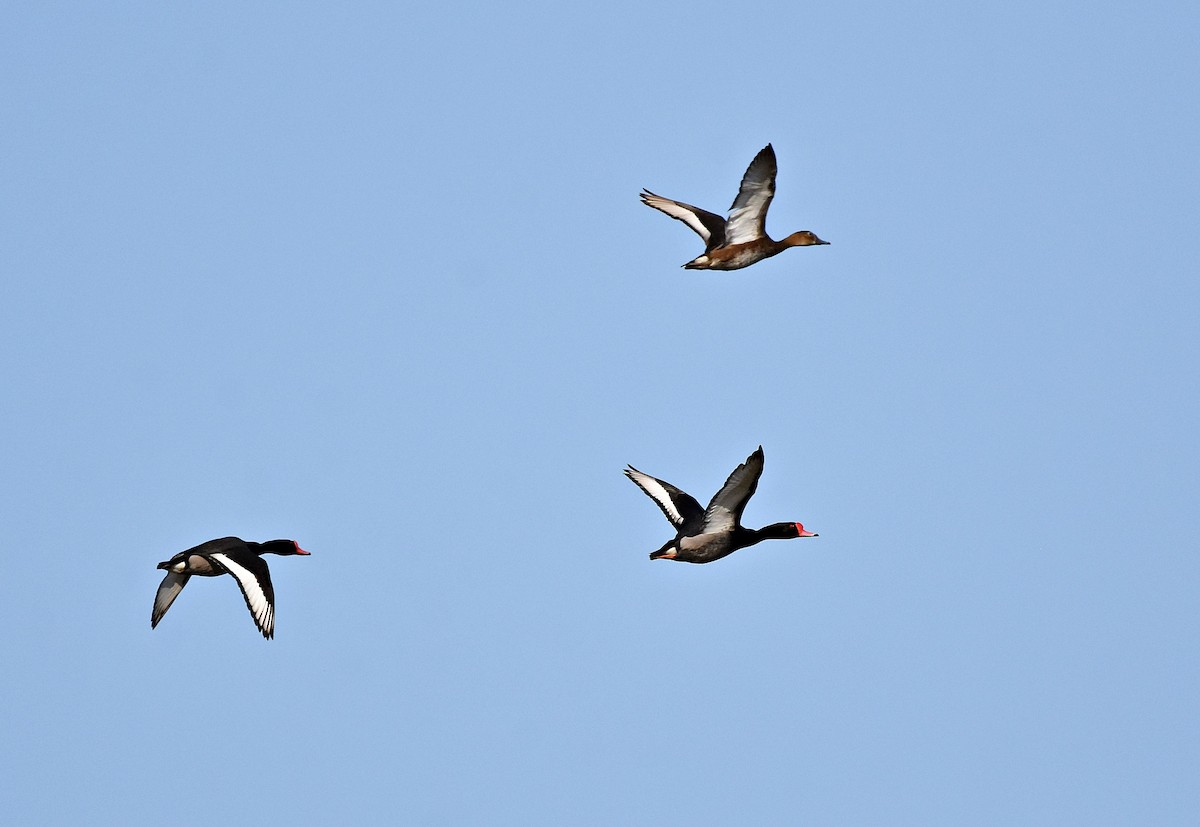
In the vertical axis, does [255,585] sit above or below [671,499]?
below

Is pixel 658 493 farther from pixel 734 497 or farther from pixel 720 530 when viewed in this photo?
pixel 734 497

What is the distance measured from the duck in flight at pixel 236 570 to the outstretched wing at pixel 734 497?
7497mm

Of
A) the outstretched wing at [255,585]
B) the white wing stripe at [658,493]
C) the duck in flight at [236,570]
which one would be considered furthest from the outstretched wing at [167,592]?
the white wing stripe at [658,493]

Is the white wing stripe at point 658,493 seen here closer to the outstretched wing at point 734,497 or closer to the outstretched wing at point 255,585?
the outstretched wing at point 734,497

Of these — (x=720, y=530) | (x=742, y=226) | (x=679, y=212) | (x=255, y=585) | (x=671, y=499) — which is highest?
(x=679, y=212)

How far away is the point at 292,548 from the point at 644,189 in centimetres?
894

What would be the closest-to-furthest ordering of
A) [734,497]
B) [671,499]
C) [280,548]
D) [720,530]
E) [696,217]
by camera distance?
1. [734,497]
2. [720,530]
3. [671,499]
4. [696,217]
5. [280,548]

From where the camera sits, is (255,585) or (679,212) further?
(679,212)

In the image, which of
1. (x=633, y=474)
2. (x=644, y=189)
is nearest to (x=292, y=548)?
(x=633, y=474)

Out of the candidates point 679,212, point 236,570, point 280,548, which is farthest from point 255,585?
point 679,212

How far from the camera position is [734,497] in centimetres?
2578

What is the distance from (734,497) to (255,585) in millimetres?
8514

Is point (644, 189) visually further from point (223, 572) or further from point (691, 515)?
point (223, 572)

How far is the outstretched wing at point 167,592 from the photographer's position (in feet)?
106
